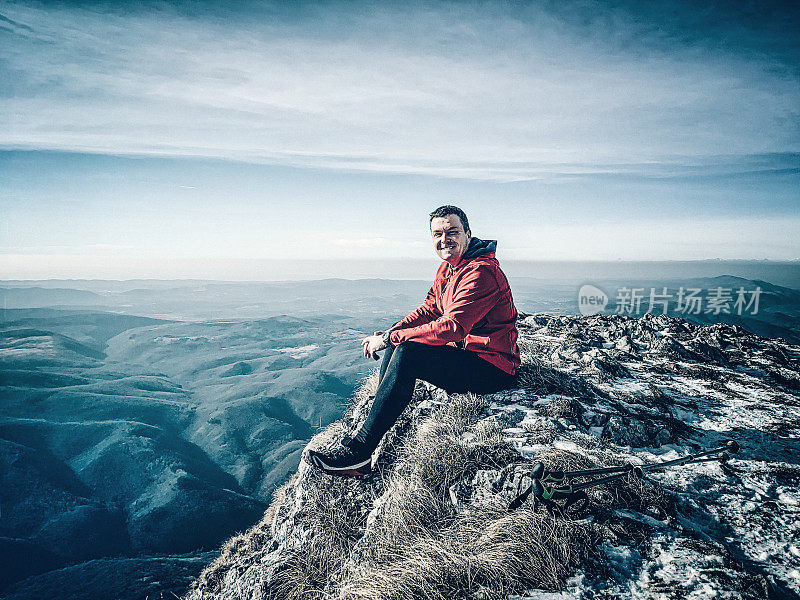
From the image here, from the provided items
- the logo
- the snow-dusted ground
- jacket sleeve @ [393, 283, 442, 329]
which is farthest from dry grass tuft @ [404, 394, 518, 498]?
the logo

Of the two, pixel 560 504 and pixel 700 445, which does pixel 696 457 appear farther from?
pixel 560 504

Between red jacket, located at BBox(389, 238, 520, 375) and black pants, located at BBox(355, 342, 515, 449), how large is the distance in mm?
126

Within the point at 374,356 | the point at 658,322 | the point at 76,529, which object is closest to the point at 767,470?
the point at 374,356

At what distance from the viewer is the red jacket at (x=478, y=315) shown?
4.17 meters

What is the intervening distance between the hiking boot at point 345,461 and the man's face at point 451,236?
258cm

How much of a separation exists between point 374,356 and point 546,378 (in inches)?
112

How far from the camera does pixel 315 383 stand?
173125mm

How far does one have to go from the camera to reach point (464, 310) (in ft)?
13.7

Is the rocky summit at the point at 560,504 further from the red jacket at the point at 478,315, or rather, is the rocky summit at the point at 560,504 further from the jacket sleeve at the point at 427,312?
the jacket sleeve at the point at 427,312

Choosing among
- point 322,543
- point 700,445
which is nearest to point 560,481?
point 700,445

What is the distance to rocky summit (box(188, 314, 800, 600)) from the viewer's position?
2.91 m

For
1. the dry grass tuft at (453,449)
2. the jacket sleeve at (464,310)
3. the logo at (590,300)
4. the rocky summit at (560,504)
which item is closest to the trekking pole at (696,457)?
the rocky summit at (560,504)

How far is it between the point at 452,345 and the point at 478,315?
58 centimetres

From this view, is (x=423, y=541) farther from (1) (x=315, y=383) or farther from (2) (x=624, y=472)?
(1) (x=315, y=383)
